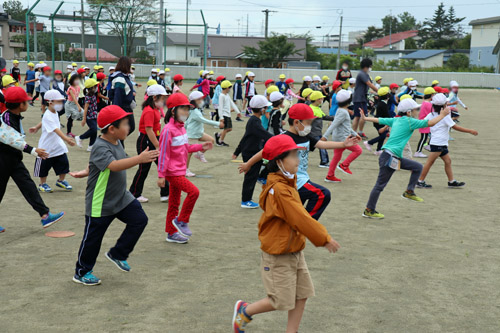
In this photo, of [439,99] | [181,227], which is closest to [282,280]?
[181,227]

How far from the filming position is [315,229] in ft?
11.7

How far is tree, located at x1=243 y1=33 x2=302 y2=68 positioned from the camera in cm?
6334

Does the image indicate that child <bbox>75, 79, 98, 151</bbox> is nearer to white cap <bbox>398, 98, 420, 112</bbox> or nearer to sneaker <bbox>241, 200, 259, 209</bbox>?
sneaker <bbox>241, 200, 259, 209</bbox>

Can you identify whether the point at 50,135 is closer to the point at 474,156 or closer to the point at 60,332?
the point at 60,332

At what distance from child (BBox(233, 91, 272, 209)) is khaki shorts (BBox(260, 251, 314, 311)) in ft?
13.5

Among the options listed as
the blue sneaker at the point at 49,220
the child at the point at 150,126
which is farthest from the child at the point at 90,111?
the blue sneaker at the point at 49,220


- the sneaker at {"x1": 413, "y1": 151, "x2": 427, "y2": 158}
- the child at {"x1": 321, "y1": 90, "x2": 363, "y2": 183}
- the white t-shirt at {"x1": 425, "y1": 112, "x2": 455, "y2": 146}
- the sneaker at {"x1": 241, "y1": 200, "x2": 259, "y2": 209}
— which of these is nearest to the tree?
the sneaker at {"x1": 413, "y1": 151, "x2": 427, "y2": 158}

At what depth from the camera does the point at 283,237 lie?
12.1 feet

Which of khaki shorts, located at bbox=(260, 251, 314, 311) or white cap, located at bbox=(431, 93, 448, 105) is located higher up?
white cap, located at bbox=(431, 93, 448, 105)

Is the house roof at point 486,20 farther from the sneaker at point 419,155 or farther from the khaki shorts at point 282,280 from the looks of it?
the khaki shorts at point 282,280

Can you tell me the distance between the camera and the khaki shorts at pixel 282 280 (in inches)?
145

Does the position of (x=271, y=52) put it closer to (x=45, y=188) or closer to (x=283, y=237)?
(x=45, y=188)

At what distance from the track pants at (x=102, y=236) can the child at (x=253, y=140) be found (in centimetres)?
306

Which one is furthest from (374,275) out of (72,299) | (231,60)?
(231,60)
